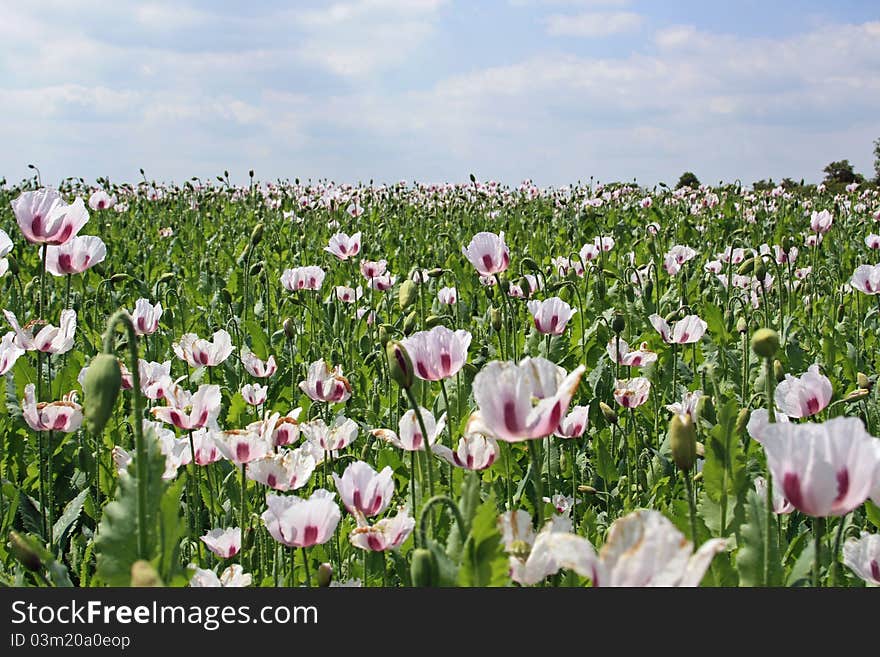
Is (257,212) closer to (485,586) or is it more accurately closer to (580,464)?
(580,464)

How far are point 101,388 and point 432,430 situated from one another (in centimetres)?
88

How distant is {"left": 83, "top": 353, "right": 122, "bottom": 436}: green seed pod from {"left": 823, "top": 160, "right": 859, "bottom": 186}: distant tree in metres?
26.5

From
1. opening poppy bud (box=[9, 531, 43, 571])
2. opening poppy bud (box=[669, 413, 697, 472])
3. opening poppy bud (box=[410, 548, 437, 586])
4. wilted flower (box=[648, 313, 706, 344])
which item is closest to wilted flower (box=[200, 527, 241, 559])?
opening poppy bud (box=[9, 531, 43, 571])

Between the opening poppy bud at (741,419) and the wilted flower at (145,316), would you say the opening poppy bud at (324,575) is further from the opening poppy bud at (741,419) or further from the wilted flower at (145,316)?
the wilted flower at (145,316)

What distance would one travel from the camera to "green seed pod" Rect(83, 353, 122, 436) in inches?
52.9

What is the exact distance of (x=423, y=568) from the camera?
4.17 ft

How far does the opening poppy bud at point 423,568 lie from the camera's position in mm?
1263

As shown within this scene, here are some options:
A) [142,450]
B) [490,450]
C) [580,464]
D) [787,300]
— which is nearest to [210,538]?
[490,450]

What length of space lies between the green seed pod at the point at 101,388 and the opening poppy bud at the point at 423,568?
Result: 0.53 m

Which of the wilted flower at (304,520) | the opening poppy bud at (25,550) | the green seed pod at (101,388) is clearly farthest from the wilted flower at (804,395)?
the opening poppy bud at (25,550)

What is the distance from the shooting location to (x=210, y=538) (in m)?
2.10

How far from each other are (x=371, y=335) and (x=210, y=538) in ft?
8.81

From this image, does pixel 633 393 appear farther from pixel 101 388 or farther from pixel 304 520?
pixel 101 388

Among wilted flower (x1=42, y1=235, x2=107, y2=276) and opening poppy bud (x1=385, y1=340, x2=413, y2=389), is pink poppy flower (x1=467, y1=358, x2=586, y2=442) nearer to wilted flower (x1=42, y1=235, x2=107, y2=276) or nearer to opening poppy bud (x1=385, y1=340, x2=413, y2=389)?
opening poppy bud (x1=385, y1=340, x2=413, y2=389)
